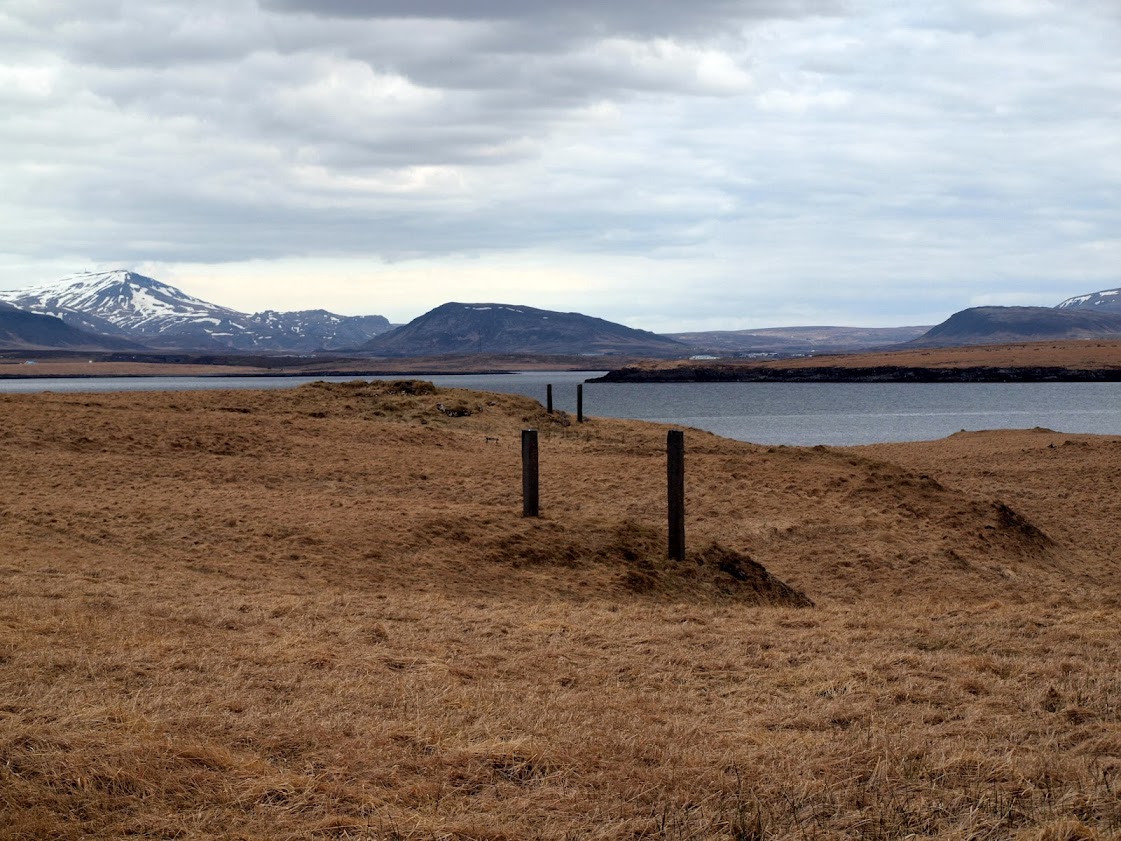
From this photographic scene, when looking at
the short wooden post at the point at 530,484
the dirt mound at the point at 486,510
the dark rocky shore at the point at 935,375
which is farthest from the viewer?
the dark rocky shore at the point at 935,375

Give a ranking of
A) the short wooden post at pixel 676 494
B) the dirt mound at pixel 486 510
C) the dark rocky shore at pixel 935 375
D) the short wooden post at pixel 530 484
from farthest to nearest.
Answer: the dark rocky shore at pixel 935 375 → the short wooden post at pixel 530 484 → the short wooden post at pixel 676 494 → the dirt mound at pixel 486 510

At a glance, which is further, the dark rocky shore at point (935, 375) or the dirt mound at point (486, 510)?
the dark rocky shore at point (935, 375)

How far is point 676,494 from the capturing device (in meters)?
15.6

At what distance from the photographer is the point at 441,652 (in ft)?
32.3

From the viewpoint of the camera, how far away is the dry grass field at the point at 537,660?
6035 millimetres

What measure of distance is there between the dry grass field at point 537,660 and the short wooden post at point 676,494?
310mm

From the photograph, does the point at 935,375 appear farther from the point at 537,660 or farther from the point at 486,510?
the point at 537,660

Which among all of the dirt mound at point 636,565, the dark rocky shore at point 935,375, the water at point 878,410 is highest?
the dark rocky shore at point 935,375

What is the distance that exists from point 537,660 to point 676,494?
637 cm

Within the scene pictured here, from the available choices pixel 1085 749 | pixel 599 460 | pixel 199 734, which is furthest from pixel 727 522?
pixel 199 734

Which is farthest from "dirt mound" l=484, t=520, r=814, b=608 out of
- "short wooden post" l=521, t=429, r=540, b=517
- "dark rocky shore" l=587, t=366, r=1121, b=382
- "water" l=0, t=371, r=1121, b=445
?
"dark rocky shore" l=587, t=366, r=1121, b=382

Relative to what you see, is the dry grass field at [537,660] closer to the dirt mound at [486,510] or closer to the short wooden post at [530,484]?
the dirt mound at [486,510]

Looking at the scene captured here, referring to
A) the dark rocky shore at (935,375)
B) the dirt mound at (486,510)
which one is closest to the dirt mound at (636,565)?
the dirt mound at (486,510)

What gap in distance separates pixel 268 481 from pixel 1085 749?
18502mm
